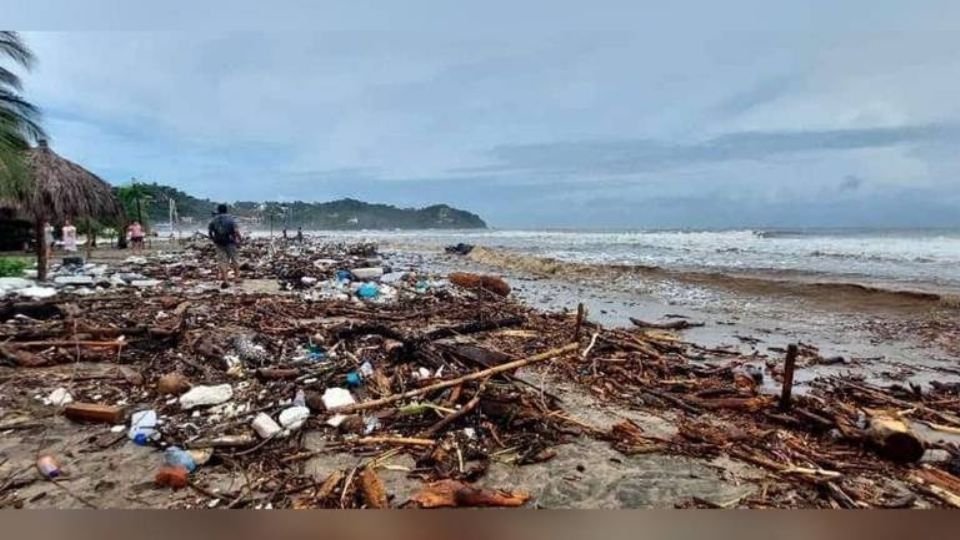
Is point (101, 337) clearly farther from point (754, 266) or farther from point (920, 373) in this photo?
point (754, 266)

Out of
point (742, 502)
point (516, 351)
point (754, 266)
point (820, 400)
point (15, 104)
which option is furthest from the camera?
point (754, 266)

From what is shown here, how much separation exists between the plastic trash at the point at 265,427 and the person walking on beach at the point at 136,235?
1247 cm

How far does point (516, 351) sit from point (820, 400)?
174 centimetres

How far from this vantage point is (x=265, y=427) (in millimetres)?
2285

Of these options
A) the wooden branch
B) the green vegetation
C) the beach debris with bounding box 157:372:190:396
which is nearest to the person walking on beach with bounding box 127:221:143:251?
the green vegetation

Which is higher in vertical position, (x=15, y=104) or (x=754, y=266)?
(x=15, y=104)

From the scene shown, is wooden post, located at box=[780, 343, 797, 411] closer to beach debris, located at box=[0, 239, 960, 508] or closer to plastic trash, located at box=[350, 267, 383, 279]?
beach debris, located at box=[0, 239, 960, 508]

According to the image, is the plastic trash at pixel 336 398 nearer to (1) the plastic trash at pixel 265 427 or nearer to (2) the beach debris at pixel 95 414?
(1) the plastic trash at pixel 265 427

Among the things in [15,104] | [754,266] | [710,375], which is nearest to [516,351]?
[710,375]

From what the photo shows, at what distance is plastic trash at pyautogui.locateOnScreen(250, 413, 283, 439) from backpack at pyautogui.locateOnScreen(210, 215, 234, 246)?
5538 mm

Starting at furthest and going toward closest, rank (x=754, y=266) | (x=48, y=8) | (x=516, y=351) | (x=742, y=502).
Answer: (x=754, y=266), (x=516, y=351), (x=48, y=8), (x=742, y=502)

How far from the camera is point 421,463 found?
2088mm

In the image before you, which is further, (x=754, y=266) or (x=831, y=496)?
(x=754, y=266)

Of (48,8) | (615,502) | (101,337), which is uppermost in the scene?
(48,8)
